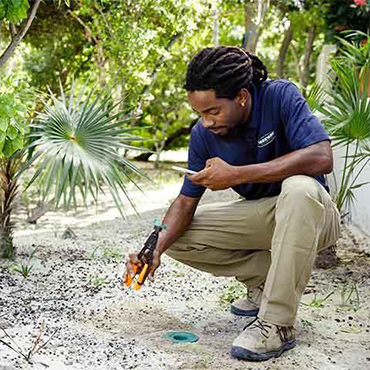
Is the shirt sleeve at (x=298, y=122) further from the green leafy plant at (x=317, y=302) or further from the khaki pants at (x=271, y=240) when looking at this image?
the green leafy plant at (x=317, y=302)

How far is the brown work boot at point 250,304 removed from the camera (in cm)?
335

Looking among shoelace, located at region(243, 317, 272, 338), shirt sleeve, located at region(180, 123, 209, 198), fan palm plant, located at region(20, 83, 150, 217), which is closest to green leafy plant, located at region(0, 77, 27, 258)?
fan palm plant, located at region(20, 83, 150, 217)

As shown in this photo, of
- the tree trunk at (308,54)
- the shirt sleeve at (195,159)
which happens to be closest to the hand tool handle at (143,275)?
the shirt sleeve at (195,159)

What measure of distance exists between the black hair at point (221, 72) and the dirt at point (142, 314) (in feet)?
3.50

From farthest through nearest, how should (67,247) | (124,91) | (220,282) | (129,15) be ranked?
1. (124,91)
2. (129,15)
3. (67,247)
4. (220,282)

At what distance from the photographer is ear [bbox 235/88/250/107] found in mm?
2973

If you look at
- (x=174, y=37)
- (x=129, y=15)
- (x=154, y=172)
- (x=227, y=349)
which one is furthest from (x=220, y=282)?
(x=154, y=172)

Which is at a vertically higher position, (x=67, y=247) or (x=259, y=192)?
(x=259, y=192)

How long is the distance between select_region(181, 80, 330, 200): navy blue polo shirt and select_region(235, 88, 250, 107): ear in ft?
0.20

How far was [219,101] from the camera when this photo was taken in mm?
2934

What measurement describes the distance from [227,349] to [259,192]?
2.32ft

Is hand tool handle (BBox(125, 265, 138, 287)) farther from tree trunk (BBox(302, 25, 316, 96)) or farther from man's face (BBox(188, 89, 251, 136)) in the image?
tree trunk (BBox(302, 25, 316, 96))

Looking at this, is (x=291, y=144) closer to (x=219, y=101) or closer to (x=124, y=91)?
(x=219, y=101)

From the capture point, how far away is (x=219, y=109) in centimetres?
294
